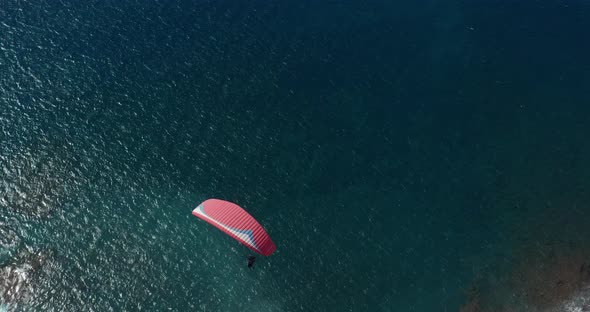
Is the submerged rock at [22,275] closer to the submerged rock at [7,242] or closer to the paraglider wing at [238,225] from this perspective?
the submerged rock at [7,242]

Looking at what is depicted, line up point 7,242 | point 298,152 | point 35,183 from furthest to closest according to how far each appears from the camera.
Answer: point 298,152 → point 35,183 → point 7,242

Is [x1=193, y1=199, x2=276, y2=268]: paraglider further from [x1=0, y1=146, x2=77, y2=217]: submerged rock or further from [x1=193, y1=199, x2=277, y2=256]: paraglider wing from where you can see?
[x1=0, y1=146, x2=77, y2=217]: submerged rock

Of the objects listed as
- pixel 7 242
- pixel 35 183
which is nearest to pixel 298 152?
pixel 35 183

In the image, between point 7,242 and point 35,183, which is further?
point 35,183

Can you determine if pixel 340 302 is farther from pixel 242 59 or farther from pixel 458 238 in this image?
pixel 242 59

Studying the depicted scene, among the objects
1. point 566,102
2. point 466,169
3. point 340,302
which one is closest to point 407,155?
point 466,169

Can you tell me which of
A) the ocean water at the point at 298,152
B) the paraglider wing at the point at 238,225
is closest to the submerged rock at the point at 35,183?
the ocean water at the point at 298,152

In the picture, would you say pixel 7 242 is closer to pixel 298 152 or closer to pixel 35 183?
pixel 35 183

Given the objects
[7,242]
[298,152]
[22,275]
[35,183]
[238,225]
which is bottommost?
[22,275]

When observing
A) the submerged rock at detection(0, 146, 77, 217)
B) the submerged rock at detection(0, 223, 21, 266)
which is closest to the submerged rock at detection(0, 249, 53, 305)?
the submerged rock at detection(0, 223, 21, 266)
